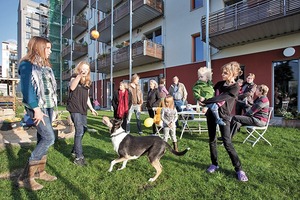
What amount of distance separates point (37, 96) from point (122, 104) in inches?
127

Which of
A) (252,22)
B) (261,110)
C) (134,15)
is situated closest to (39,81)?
(261,110)

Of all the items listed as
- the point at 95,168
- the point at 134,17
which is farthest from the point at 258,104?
the point at 134,17

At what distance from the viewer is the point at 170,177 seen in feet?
10.5

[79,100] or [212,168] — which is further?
[79,100]

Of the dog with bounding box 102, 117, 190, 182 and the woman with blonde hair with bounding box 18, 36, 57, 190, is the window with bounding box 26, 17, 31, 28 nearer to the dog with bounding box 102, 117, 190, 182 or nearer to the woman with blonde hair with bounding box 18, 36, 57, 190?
the woman with blonde hair with bounding box 18, 36, 57, 190

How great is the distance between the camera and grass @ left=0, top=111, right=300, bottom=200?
267cm

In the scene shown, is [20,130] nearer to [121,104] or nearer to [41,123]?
[121,104]

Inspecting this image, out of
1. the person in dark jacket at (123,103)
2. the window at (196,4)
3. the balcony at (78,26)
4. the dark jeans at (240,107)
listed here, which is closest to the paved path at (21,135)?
the person in dark jacket at (123,103)

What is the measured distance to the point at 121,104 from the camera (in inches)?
231

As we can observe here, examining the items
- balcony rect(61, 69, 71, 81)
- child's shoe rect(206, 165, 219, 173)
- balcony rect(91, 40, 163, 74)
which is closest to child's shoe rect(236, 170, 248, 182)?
child's shoe rect(206, 165, 219, 173)

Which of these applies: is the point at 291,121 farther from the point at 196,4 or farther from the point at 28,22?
the point at 28,22

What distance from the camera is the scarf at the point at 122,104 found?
5.84 metres

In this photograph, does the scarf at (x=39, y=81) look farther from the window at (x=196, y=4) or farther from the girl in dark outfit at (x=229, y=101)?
the window at (x=196, y=4)

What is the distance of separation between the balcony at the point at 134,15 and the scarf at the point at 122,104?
391 inches
